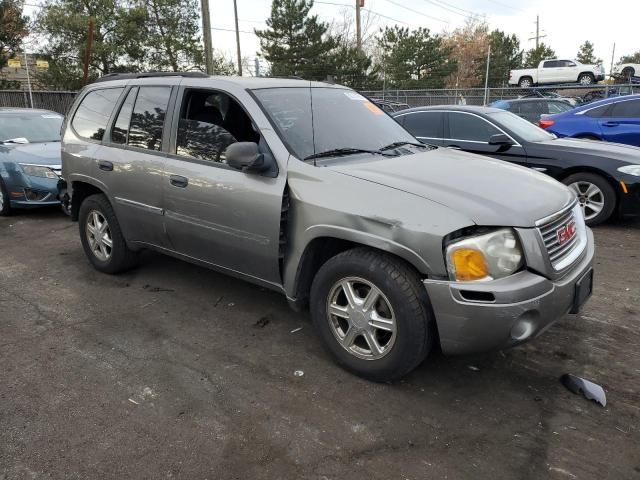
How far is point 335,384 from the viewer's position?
3.17m

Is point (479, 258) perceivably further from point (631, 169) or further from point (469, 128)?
point (469, 128)

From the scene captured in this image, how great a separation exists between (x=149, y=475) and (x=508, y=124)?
6.44m

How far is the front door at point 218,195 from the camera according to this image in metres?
3.42

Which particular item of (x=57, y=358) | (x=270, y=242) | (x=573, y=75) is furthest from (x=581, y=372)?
(x=573, y=75)

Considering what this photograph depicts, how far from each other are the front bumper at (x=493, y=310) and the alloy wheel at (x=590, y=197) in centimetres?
440

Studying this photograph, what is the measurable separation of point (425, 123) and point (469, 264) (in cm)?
540

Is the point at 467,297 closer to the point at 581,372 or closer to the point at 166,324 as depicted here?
the point at 581,372

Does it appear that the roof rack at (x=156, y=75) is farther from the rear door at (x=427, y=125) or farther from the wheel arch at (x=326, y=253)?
the rear door at (x=427, y=125)

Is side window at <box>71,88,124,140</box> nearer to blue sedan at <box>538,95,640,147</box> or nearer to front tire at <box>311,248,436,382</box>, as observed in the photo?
front tire at <box>311,248,436,382</box>

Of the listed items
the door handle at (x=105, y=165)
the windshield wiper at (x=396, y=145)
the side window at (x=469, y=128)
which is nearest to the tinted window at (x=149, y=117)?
the door handle at (x=105, y=165)

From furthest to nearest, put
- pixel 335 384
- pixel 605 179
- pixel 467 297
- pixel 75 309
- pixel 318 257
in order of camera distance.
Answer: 1. pixel 605 179
2. pixel 75 309
3. pixel 318 257
4. pixel 335 384
5. pixel 467 297

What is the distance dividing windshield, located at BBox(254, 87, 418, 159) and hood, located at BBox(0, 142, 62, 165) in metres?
4.98

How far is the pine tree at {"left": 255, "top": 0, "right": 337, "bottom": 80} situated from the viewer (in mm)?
37844

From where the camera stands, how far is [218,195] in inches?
143
